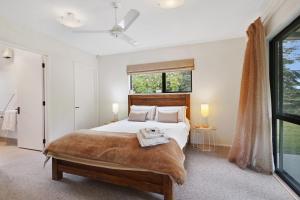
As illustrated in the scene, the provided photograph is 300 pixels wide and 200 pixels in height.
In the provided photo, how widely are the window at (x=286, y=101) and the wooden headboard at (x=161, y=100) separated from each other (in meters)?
1.79

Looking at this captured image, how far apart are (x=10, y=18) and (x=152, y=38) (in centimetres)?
260

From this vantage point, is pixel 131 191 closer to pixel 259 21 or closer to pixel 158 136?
pixel 158 136

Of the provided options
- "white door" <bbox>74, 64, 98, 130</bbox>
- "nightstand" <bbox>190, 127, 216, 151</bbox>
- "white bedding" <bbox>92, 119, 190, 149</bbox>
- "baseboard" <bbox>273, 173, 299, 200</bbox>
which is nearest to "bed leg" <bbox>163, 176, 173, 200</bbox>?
"white bedding" <bbox>92, 119, 190, 149</bbox>

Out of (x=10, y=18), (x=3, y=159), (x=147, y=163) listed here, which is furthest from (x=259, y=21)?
(x=3, y=159)

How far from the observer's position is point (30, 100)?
12.3 ft

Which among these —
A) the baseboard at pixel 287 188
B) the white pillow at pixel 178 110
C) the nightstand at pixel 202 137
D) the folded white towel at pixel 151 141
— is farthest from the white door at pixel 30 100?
the baseboard at pixel 287 188

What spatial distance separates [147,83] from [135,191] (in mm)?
3076

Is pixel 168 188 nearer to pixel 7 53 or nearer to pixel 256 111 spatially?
pixel 256 111

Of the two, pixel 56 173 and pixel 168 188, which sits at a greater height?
pixel 168 188

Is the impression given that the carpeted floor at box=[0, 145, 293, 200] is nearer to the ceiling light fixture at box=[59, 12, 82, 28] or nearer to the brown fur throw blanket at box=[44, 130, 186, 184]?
the brown fur throw blanket at box=[44, 130, 186, 184]

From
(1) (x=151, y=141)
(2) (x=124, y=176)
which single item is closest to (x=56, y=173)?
(2) (x=124, y=176)

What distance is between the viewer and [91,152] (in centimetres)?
212

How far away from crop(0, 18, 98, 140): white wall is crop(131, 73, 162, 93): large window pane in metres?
1.63

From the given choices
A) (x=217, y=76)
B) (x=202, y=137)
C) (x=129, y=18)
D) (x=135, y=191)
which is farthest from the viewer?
(x=202, y=137)
